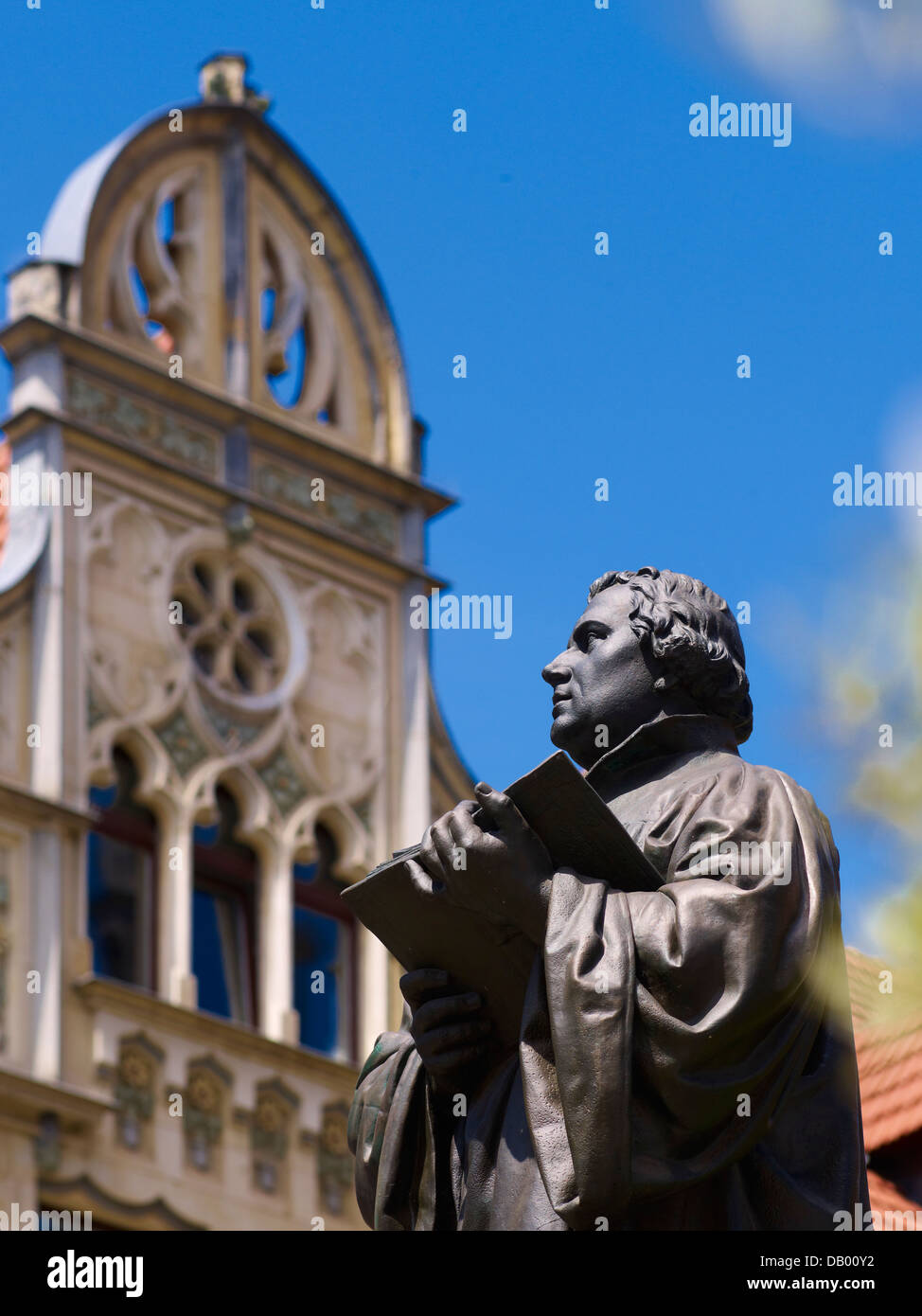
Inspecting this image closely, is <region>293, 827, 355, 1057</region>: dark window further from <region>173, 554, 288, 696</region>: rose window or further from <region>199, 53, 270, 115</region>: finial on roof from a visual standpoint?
<region>199, 53, 270, 115</region>: finial on roof

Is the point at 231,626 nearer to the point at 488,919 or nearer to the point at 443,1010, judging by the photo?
the point at 443,1010

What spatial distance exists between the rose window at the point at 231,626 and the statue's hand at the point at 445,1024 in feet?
51.5

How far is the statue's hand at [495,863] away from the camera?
536cm

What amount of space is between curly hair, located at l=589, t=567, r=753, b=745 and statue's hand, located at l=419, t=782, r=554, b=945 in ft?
1.92

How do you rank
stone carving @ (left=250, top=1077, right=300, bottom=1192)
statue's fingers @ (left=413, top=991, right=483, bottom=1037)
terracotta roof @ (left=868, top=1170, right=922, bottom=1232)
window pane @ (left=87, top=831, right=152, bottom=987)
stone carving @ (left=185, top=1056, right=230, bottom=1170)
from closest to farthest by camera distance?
statue's fingers @ (left=413, top=991, right=483, bottom=1037) → terracotta roof @ (left=868, top=1170, right=922, bottom=1232) → stone carving @ (left=185, top=1056, right=230, bottom=1170) → stone carving @ (left=250, top=1077, right=300, bottom=1192) → window pane @ (left=87, top=831, right=152, bottom=987)

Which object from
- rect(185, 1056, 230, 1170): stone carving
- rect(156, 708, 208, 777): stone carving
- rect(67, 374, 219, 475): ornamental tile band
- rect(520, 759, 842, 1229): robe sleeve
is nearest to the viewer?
rect(520, 759, 842, 1229): robe sleeve

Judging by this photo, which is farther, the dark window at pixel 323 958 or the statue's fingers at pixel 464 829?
the dark window at pixel 323 958

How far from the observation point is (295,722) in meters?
21.6

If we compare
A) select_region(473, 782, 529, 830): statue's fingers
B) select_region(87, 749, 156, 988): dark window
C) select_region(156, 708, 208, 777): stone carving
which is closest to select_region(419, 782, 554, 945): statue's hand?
select_region(473, 782, 529, 830): statue's fingers

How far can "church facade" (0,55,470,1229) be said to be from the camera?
64.7 ft

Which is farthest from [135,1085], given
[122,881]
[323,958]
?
[323,958]

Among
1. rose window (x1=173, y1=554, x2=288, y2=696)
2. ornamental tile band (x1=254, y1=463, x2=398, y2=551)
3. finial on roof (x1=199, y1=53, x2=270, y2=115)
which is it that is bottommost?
rose window (x1=173, y1=554, x2=288, y2=696)

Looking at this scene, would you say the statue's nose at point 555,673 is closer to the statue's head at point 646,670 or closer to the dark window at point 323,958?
the statue's head at point 646,670

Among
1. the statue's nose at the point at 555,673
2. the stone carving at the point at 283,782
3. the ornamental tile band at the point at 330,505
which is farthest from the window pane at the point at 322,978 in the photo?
the statue's nose at the point at 555,673
